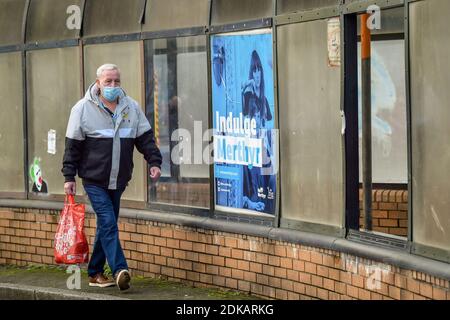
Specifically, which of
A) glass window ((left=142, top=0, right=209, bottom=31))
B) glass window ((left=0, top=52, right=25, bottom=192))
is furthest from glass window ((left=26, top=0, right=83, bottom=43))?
glass window ((left=142, top=0, right=209, bottom=31))

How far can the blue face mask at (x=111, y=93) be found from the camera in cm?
1059

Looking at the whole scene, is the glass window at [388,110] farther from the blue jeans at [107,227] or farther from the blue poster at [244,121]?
the blue jeans at [107,227]

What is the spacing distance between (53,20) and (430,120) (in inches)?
216

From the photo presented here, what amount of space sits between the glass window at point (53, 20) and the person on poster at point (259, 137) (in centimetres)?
252

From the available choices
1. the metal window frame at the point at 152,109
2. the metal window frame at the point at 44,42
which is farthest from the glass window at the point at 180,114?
the metal window frame at the point at 44,42

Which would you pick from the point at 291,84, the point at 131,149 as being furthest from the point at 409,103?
the point at 131,149

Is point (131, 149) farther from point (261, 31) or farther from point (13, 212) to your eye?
point (13, 212)

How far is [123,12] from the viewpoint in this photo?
40.0 feet

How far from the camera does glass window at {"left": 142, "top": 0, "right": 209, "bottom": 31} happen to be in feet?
37.1

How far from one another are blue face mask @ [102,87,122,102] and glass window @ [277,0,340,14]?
4.42ft

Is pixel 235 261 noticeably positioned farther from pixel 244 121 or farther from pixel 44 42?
pixel 44 42

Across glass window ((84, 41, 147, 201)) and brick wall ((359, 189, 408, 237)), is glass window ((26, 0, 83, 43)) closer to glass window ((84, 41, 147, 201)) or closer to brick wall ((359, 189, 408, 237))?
glass window ((84, 41, 147, 201))

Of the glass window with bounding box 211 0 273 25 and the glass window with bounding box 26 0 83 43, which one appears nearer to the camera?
the glass window with bounding box 211 0 273 25

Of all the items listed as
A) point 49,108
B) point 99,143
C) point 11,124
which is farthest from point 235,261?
point 11,124
